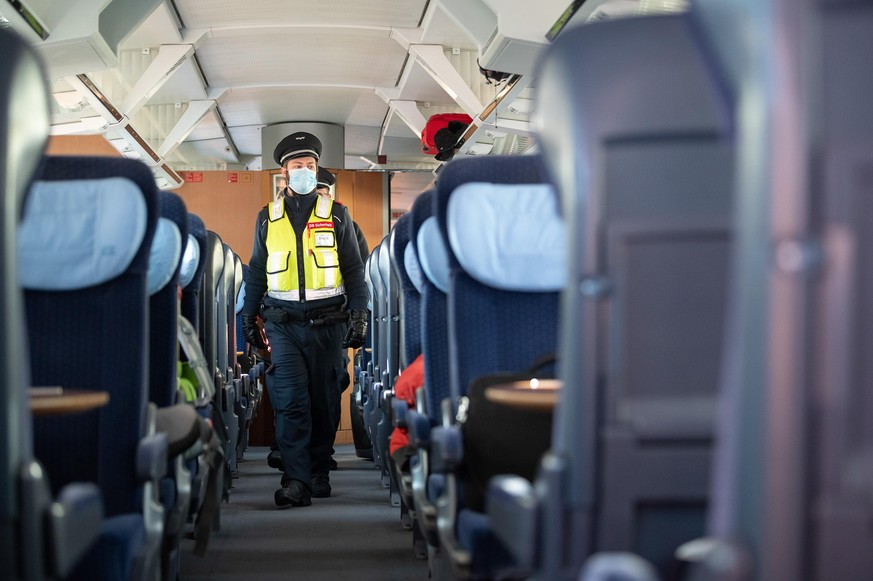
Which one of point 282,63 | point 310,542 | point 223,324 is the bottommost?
point 310,542

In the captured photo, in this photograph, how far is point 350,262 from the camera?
20.3 feet

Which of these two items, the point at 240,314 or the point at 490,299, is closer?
the point at 490,299

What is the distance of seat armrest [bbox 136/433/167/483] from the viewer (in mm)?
2570

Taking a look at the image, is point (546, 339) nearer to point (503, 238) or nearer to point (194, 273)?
point (503, 238)

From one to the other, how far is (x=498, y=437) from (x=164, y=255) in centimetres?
121

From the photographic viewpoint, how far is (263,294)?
6273 millimetres

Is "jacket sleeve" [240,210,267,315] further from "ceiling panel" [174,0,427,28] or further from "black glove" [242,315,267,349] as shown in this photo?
"ceiling panel" [174,0,427,28]

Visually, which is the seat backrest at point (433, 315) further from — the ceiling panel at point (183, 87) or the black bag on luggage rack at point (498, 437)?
the ceiling panel at point (183, 87)

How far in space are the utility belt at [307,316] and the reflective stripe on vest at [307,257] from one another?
0.08m

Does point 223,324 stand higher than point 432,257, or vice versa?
point 432,257

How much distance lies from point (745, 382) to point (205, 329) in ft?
14.2

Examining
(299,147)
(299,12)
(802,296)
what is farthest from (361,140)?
(802,296)

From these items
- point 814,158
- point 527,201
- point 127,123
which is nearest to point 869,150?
point 814,158

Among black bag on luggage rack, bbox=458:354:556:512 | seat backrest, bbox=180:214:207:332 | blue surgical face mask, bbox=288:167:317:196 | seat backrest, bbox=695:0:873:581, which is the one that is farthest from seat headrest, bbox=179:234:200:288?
seat backrest, bbox=695:0:873:581
